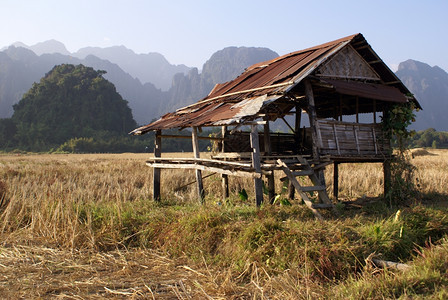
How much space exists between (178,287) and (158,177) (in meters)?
6.31

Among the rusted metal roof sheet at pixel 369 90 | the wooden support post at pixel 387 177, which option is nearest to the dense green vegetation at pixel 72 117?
the wooden support post at pixel 387 177

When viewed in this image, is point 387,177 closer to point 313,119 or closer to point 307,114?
point 307,114

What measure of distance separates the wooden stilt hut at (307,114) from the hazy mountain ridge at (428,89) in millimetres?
134765

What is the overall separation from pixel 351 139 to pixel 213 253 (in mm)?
5258

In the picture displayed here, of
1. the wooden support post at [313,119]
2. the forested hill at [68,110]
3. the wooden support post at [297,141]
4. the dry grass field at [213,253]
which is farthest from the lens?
the forested hill at [68,110]

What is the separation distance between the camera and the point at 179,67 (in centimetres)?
18675

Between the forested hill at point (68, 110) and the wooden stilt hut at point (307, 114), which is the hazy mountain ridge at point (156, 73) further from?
the wooden stilt hut at point (307, 114)

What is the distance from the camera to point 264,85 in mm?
9078

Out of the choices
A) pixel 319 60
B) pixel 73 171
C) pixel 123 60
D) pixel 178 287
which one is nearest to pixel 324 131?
pixel 319 60

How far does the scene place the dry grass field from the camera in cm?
465

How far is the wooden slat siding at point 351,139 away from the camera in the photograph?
9086 mm

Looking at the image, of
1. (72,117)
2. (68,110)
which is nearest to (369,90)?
(72,117)

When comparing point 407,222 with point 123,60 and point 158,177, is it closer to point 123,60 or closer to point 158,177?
point 158,177

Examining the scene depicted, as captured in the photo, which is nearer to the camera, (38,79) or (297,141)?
(297,141)
